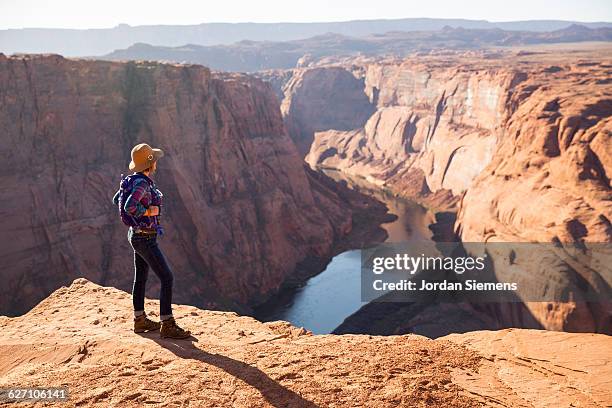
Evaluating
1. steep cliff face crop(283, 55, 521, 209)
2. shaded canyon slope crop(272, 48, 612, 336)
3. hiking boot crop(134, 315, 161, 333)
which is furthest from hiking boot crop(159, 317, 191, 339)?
steep cliff face crop(283, 55, 521, 209)

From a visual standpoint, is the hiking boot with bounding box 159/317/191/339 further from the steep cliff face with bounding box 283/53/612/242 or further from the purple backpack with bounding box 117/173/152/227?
the steep cliff face with bounding box 283/53/612/242

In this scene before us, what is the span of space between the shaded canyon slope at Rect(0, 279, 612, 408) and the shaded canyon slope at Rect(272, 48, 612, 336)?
17.8 meters

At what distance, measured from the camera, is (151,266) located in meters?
6.80

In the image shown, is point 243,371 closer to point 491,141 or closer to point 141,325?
point 141,325

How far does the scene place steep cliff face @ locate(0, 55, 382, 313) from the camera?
27.1 m

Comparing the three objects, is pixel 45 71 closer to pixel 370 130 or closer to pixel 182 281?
pixel 182 281

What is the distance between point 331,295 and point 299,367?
29097 mm

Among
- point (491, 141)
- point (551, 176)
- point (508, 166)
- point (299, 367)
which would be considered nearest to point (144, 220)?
point (299, 367)

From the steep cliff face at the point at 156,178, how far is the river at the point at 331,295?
1862 millimetres

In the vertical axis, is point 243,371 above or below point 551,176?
above

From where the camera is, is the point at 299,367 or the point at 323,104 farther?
the point at 323,104

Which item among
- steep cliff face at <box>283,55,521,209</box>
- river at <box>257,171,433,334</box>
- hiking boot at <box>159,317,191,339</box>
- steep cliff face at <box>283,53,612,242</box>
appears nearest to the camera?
hiking boot at <box>159,317,191,339</box>

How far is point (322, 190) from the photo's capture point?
166ft

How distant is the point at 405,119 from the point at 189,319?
6590 centimetres
